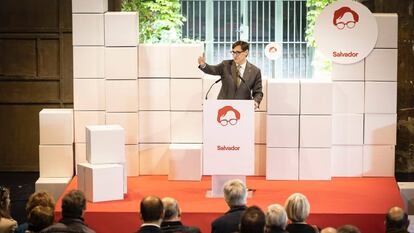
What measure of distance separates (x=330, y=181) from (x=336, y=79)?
1.15 meters

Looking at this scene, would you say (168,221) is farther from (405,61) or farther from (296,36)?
(296,36)

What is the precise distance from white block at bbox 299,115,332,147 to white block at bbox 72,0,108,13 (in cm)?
257

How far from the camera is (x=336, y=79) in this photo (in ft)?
30.7

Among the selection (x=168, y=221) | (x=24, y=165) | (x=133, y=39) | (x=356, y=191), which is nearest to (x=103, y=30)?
(x=133, y=39)

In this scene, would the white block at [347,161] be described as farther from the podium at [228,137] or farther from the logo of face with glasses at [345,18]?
the podium at [228,137]

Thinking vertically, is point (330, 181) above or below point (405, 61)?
below

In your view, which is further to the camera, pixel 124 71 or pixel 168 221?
pixel 124 71

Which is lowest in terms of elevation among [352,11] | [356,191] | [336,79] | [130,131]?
[356,191]

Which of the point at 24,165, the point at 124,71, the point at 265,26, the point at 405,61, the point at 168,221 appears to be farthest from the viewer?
the point at 265,26

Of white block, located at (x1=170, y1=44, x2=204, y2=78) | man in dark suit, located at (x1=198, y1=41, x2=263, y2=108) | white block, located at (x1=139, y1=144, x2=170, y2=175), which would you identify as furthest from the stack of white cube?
man in dark suit, located at (x1=198, y1=41, x2=263, y2=108)

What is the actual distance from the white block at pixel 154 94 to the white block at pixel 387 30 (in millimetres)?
2435

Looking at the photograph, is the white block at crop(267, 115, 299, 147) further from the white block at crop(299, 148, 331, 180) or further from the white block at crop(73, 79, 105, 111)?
the white block at crop(73, 79, 105, 111)

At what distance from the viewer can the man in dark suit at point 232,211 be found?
6102 mm

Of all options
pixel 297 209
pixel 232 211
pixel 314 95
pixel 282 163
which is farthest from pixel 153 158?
pixel 297 209
